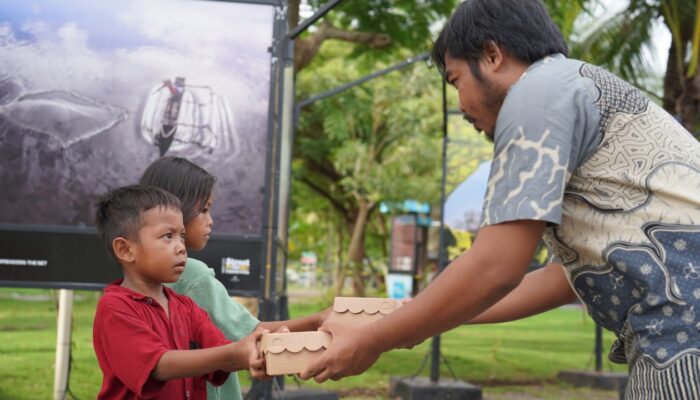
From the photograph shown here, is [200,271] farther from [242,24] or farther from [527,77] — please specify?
[242,24]

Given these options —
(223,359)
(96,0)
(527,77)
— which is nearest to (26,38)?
(96,0)

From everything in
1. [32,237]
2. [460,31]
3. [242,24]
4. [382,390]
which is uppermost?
[242,24]

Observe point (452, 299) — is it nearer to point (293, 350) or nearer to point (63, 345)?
point (293, 350)

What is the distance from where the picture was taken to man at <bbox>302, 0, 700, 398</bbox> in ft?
7.11

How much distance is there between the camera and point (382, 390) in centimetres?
1045

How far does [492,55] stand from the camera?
7.81ft

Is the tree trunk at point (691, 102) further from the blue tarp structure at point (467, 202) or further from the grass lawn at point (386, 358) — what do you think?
the blue tarp structure at point (467, 202)

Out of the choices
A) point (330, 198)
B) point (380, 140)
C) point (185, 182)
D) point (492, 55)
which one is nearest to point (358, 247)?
point (330, 198)

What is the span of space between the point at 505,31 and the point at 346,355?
0.79m

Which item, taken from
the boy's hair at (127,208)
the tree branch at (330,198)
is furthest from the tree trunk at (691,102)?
the tree branch at (330,198)

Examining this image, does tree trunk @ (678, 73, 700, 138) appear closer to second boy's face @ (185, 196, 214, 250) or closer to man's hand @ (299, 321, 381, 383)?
second boy's face @ (185, 196, 214, 250)

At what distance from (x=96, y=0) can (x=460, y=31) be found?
4.65 m

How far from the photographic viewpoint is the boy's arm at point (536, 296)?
298 centimetres

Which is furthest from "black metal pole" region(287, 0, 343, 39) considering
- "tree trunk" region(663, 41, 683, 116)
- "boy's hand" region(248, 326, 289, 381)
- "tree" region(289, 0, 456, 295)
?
"tree" region(289, 0, 456, 295)
